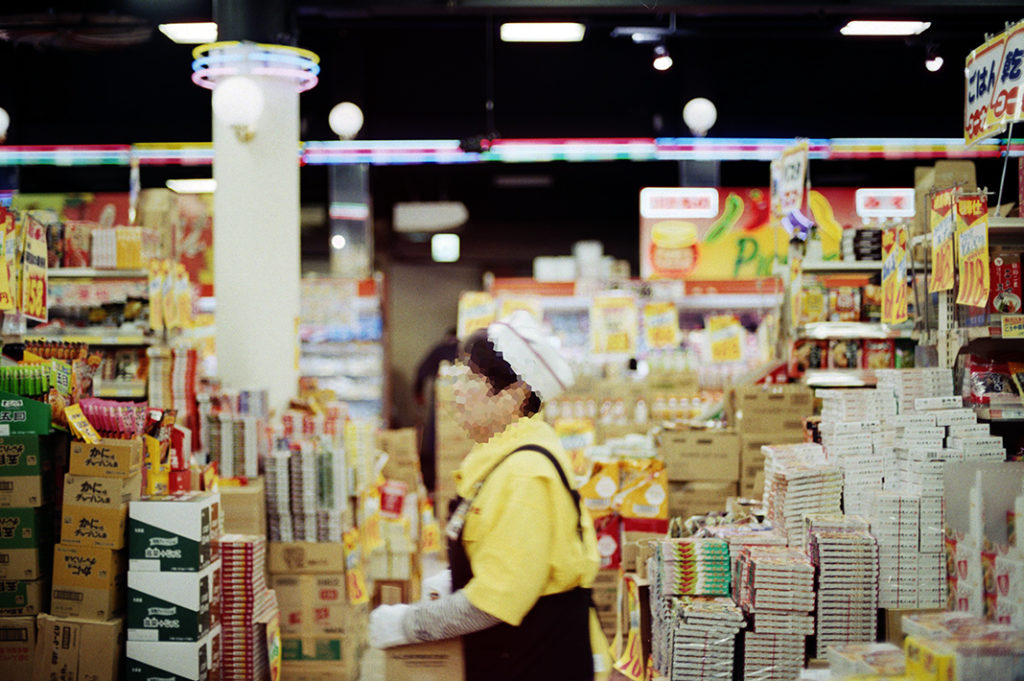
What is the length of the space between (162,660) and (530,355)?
2.41m

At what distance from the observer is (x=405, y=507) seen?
7598 mm

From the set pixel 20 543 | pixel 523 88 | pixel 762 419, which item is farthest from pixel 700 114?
pixel 20 543

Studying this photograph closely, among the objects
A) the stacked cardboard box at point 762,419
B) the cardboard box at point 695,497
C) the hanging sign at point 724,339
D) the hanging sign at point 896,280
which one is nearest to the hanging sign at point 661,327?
the hanging sign at point 724,339

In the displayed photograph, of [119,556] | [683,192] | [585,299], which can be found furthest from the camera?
[683,192]

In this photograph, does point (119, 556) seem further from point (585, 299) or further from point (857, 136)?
point (857, 136)

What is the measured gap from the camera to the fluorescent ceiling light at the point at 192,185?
13266mm

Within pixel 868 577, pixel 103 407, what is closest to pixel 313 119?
pixel 103 407

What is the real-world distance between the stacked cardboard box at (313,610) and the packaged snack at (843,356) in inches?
149

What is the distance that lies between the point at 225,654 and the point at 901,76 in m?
10.7

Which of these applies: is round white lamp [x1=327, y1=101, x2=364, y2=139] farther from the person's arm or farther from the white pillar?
the person's arm

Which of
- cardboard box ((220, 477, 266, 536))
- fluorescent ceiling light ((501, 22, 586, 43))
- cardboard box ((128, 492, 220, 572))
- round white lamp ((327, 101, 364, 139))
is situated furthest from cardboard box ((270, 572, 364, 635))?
fluorescent ceiling light ((501, 22, 586, 43))

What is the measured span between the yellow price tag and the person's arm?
2084mm

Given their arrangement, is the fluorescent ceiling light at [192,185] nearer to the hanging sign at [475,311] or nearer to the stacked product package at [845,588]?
the hanging sign at [475,311]

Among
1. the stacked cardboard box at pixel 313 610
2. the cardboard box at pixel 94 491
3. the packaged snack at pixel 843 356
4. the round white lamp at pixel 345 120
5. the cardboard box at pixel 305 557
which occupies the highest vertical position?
the round white lamp at pixel 345 120
